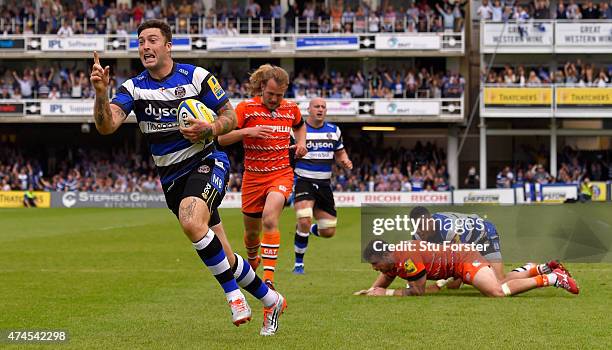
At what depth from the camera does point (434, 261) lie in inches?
453

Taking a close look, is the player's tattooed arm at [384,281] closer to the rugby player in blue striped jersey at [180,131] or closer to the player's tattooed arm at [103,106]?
the rugby player in blue striped jersey at [180,131]

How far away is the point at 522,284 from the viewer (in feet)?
37.5

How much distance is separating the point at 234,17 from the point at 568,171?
19002 mm

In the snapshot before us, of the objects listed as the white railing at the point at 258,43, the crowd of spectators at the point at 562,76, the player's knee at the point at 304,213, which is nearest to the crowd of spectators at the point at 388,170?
the crowd of spectators at the point at 562,76

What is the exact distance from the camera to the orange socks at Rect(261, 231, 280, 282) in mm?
12016

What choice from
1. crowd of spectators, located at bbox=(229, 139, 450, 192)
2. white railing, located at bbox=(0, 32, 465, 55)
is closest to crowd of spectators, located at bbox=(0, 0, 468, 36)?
white railing, located at bbox=(0, 32, 465, 55)

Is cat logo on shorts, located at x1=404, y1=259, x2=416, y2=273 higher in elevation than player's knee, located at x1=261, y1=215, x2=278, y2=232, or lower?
lower

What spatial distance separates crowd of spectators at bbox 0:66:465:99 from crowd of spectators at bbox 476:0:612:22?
3.60 meters

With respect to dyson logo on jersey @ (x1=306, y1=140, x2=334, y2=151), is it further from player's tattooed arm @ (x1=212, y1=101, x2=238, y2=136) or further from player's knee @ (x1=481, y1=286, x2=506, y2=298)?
player's tattooed arm @ (x1=212, y1=101, x2=238, y2=136)

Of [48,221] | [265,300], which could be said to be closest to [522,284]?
[265,300]

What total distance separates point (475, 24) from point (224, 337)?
48.5 metres

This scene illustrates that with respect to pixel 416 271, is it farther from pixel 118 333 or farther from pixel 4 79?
pixel 4 79

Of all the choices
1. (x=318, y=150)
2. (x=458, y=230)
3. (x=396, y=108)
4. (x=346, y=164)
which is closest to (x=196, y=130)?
(x=458, y=230)

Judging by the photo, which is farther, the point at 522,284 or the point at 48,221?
the point at 48,221
